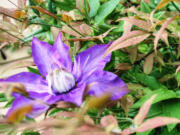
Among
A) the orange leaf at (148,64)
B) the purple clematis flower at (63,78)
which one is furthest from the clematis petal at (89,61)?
the orange leaf at (148,64)

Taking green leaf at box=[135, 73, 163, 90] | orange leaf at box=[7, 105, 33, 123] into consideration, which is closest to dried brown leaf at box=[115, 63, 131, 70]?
green leaf at box=[135, 73, 163, 90]

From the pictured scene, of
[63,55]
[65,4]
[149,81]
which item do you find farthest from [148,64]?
[65,4]

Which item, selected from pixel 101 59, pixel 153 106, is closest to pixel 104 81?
pixel 101 59

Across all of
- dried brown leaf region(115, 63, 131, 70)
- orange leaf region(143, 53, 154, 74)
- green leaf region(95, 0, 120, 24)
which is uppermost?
green leaf region(95, 0, 120, 24)

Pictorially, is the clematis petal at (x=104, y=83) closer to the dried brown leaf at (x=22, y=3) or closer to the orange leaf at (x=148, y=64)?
the orange leaf at (x=148, y=64)

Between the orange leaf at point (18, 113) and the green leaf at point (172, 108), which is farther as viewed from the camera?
the green leaf at point (172, 108)

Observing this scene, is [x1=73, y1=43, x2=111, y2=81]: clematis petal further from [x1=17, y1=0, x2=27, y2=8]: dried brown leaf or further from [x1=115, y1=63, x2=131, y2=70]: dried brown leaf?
[x1=17, y1=0, x2=27, y2=8]: dried brown leaf
